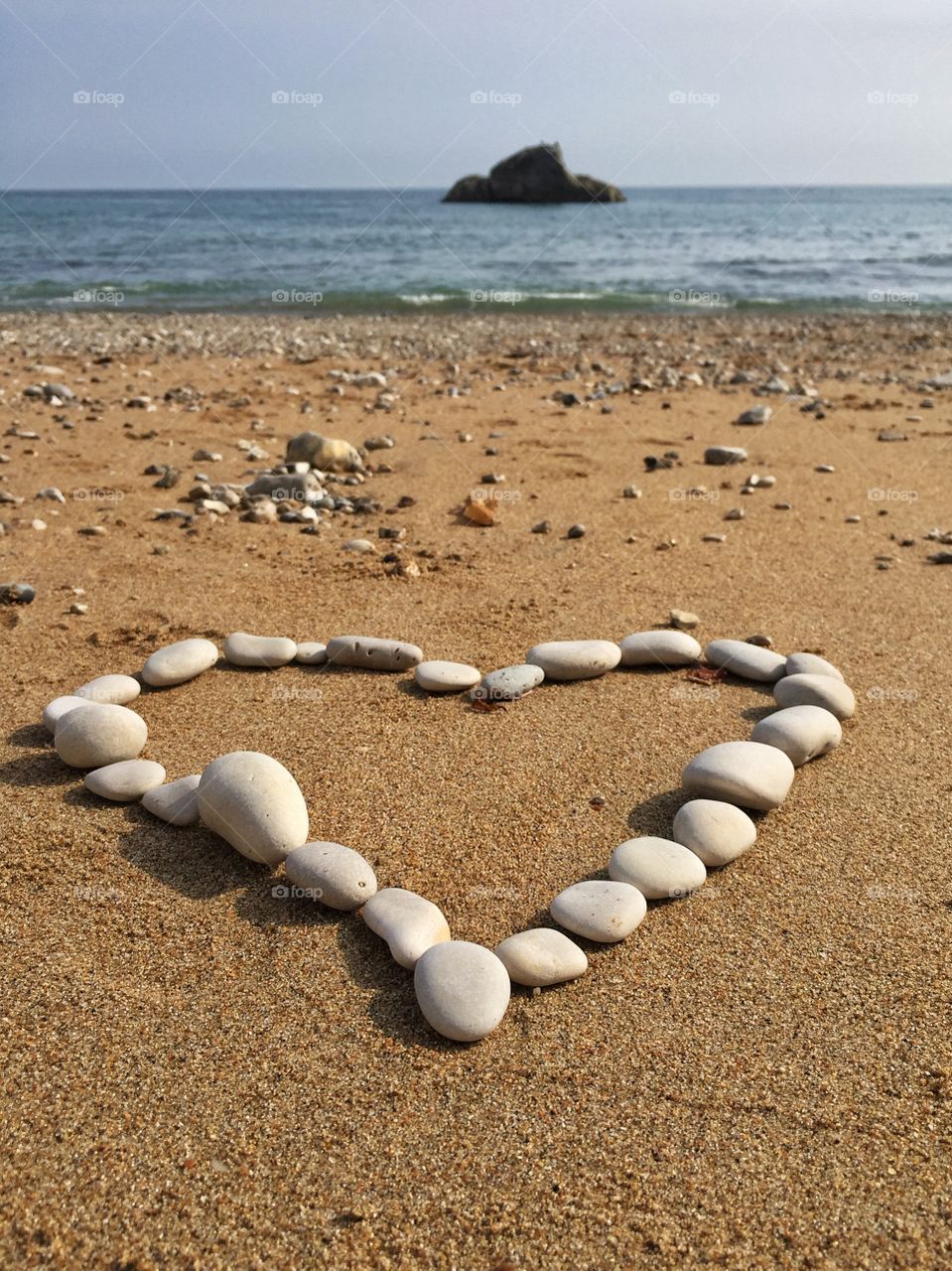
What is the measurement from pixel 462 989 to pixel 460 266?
776 inches

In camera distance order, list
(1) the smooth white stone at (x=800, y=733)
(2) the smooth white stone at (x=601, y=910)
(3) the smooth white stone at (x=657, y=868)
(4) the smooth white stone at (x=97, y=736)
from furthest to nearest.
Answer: (1) the smooth white stone at (x=800, y=733) < (4) the smooth white stone at (x=97, y=736) < (3) the smooth white stone at (x=657, y=868) < (2) the smooth white stone at (x=601, y=910)

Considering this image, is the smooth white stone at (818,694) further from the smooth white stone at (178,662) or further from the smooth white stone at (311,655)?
the smooth white stone at (178,662)

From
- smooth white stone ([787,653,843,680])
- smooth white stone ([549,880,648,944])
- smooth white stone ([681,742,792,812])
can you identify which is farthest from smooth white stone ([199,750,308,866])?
smooth white stone ([787,653,843,680])

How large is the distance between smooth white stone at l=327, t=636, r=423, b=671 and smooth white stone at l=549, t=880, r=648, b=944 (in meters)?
1.42

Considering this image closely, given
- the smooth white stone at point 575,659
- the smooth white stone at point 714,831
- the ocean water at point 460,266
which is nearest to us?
the smooth white stone at point 714,831

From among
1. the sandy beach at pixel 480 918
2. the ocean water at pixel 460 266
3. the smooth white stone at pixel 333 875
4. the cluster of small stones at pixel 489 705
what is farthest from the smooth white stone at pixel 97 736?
the ocean water at pixel 460 266

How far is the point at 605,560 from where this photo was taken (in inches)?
191

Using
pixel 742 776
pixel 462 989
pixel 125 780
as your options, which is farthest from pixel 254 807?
pixel 742 776

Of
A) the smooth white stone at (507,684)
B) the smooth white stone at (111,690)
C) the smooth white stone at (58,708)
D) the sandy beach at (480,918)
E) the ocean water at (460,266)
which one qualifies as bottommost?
the sandy beach at (480,918)

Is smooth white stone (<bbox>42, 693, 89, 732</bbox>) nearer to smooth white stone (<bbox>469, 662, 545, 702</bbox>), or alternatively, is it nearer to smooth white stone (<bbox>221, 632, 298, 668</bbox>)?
smooth white stone (<bbox>221, 632, 298, 668</bbox>)

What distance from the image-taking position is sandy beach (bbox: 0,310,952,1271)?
5.76ft

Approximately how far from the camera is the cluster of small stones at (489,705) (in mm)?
2270

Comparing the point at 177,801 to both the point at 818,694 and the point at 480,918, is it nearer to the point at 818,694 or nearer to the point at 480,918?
the point at 480,918

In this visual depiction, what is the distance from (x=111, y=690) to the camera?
3.44 metres
